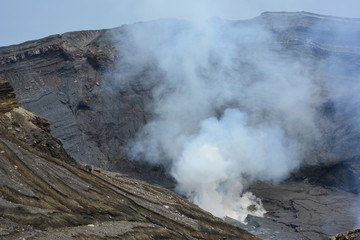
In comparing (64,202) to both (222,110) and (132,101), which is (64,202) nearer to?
(222,110)

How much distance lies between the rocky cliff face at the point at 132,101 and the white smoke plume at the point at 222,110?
89 centimetres

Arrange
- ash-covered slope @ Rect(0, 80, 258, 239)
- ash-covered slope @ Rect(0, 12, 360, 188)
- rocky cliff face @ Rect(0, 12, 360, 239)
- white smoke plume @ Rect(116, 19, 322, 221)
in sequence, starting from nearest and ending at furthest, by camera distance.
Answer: ash-covered slope @ Rect(0, 80, 258, 239) < rocky cliff face @ Rect(0, 12, 360, 239) < white smoke plume @ Rect(116, 19, 322, 221) < ash-covered slope @ Rect(0, 12, 360, 188)

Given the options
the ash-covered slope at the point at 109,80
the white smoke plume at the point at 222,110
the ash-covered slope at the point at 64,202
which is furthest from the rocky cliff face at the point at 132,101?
the ash-covered slope at the point at 64,202

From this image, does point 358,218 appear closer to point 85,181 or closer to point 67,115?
point 85,181

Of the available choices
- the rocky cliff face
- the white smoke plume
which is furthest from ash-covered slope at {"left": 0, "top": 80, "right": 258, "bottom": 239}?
the white smoke plume

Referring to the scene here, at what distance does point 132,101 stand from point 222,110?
6.22m

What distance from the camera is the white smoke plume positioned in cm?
2500

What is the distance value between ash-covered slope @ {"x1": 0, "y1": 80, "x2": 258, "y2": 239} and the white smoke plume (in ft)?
29.6

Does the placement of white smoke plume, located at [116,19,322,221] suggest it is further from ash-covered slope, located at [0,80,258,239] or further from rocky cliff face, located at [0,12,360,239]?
ash-covered slope, located at [0,80,258,239]

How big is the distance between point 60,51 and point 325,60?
19.3 metres

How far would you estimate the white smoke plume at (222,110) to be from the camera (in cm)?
2500

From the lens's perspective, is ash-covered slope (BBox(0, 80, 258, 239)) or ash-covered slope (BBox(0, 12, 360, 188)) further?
ash-covered slope (BBox(0, 12, 360, 188))

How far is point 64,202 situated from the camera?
1055cm

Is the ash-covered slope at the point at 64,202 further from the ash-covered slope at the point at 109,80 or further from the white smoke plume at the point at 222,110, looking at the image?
the ash-covered slope at the point at 109,80
